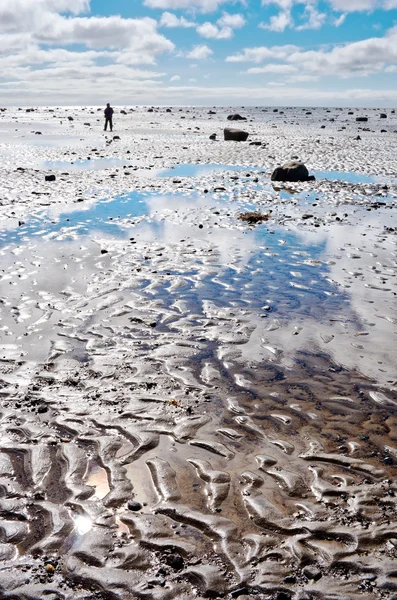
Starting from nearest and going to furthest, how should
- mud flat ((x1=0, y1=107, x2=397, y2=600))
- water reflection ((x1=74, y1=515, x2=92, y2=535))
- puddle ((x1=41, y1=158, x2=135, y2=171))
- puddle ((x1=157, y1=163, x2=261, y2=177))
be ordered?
mud flat ((x1=0, y1=107, x2=397, y2=600)) → water reflection ((x1=74, y1=515, x2=92, y2=535)) → puddle ((x1=157, y1=163, x2=261, y2=177)) → puddle ((x1=41, y1=158, x2=135, y2=171))

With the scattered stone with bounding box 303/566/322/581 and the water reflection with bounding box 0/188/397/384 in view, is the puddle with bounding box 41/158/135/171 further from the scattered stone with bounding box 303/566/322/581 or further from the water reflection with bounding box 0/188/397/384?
the scattered stone with bounding box 303/566/322/581

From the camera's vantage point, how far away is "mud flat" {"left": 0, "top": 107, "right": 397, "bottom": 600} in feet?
13.8

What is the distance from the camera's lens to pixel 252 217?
16734 mm

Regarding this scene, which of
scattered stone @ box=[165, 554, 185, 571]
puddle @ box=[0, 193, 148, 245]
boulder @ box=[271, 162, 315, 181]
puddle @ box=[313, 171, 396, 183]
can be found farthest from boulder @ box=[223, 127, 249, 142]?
scattered stone @ box=[165, 554, 185, 571]

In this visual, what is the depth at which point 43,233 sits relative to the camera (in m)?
14.5

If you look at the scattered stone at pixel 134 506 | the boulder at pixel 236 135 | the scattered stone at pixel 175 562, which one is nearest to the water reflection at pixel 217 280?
the scattered stone at pixel 134 506

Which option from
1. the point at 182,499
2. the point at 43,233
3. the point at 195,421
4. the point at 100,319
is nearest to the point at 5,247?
the point at 43,233

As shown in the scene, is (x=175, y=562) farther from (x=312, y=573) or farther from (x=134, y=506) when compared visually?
(x=312, y=573)

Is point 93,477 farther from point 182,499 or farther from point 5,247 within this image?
point 5,247

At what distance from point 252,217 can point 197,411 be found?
36.4 ft

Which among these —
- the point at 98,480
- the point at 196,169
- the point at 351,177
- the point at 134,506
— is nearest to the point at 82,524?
the point at 134,506

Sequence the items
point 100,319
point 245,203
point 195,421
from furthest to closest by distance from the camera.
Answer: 1. point 245,203
2. point 100,319
3. point 195,421

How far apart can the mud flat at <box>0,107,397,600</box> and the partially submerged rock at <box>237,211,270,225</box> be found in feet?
2.11

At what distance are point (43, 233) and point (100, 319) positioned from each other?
6311mm
